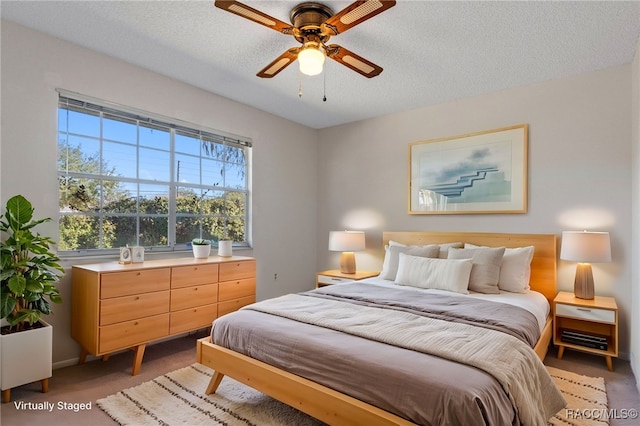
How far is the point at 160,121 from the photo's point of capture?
3.45 m

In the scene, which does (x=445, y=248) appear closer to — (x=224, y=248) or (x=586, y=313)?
(x=586, y=313)

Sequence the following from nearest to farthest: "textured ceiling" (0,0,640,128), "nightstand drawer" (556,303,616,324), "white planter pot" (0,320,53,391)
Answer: "white planter pot" (0,320,53,391) < "textured ceiling" (0,0,640,128) < "nightstand drawer" (556,303,616,324)

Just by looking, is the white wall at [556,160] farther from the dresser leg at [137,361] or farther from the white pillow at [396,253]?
the dresser leg at [137,361]

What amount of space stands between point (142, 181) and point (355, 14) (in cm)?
249

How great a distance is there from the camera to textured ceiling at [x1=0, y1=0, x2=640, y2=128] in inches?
91.4

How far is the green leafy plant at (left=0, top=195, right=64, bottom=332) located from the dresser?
278 mm

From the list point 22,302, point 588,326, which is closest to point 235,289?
point 22,302

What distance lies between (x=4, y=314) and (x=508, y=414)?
2.89 metres

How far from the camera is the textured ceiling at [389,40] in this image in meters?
2.32

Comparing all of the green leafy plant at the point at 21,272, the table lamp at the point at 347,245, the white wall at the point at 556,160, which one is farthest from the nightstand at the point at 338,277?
the green leafy plant at the point at 21,272

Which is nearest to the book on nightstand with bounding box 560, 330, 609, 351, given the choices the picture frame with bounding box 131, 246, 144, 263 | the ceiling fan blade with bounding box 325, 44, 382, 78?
the ceiling fan blade with bounding box 325, 44, 382, 78

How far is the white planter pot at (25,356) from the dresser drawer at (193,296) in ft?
2.83

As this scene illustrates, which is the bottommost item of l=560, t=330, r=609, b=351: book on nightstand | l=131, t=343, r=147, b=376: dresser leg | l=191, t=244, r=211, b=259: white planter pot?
l=131, t=343, r=147, b=376: dresser leg

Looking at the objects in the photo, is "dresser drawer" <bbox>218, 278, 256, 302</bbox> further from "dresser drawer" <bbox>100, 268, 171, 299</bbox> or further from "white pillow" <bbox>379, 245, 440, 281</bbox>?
"white pillow" <bbox>379, 245, 440, 281</bbox>
